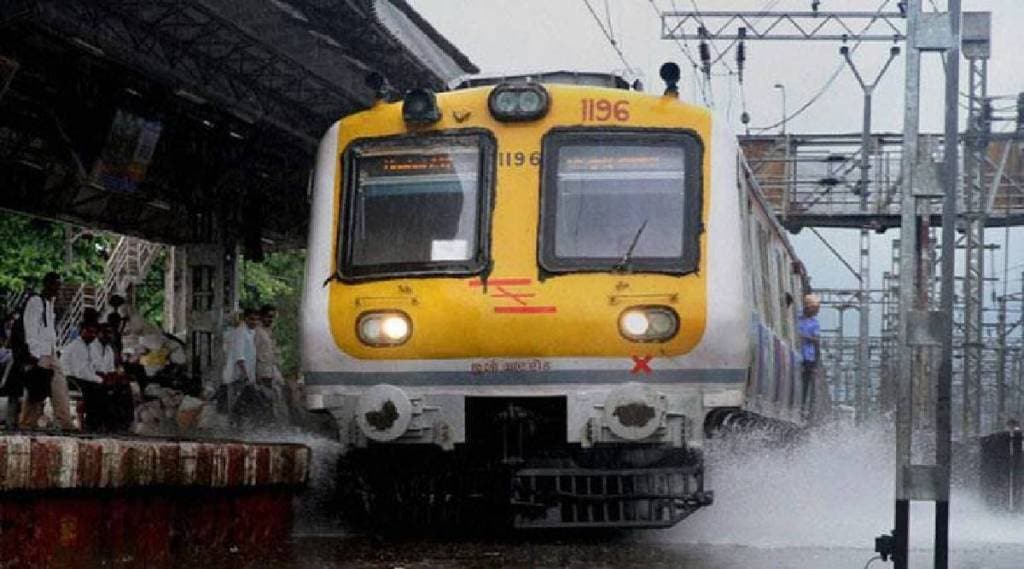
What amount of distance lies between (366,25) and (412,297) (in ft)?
20.7

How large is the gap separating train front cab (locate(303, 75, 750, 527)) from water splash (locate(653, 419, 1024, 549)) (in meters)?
0.77

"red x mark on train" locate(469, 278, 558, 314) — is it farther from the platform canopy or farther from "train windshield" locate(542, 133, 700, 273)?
the platform canopy

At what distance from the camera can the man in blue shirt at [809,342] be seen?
17.2 metres

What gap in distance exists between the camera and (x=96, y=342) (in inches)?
601

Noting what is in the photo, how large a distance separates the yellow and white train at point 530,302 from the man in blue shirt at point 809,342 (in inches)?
248

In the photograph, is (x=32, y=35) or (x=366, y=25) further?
(x=366, y=25)

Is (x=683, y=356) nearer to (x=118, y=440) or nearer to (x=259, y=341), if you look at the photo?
(x=118, y=440)

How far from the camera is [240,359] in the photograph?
1800 centimetres

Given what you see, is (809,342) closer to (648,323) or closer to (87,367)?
(87,367)

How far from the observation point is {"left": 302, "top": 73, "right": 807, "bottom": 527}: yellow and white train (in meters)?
10.2

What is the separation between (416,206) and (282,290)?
1269 inches

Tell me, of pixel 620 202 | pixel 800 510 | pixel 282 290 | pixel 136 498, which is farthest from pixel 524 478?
pixel 282 290

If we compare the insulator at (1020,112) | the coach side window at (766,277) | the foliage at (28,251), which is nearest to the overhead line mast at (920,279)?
the coach side window at (766,277)

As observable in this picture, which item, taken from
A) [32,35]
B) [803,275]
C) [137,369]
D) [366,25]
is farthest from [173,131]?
[803,275]
